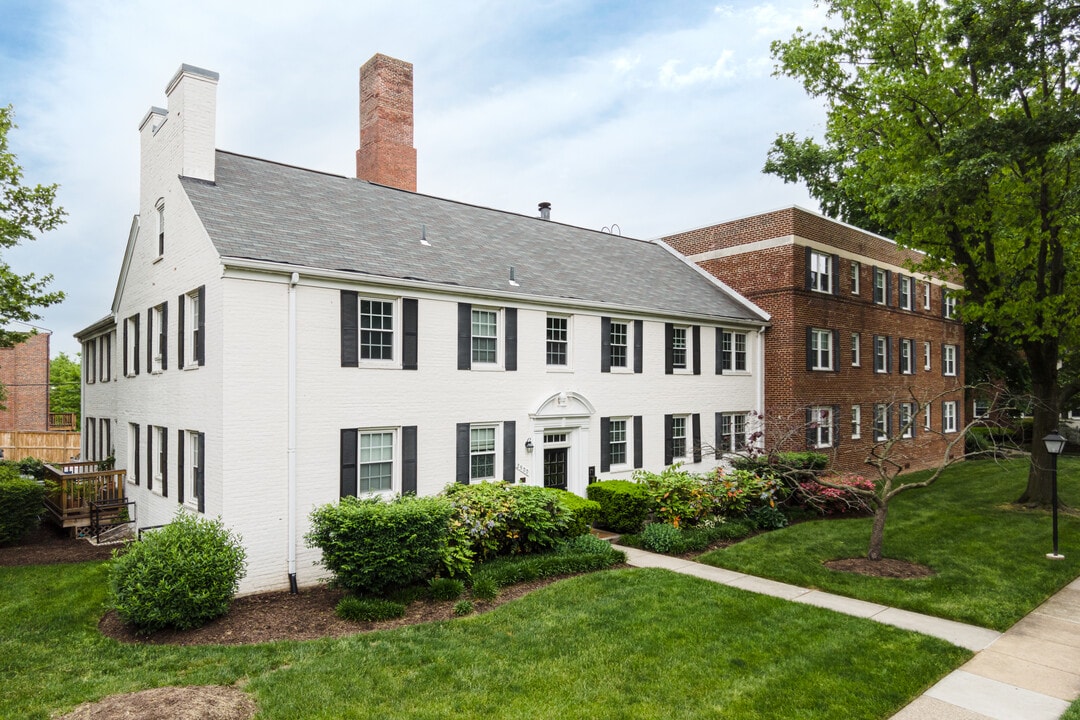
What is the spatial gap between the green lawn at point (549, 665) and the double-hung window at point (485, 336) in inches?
250

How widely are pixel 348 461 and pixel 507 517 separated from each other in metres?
3.30

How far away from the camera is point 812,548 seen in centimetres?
1360

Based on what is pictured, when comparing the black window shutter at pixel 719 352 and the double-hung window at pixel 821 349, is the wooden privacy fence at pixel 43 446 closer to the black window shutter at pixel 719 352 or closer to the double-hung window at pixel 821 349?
the black window shutter at pixel 719 352

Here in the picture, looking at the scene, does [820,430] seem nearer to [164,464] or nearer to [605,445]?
[605,445]

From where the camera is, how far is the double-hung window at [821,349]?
70.3ft

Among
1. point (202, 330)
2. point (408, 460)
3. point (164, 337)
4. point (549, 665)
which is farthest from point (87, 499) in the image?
point (549, 665)

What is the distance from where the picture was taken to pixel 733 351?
21.0m

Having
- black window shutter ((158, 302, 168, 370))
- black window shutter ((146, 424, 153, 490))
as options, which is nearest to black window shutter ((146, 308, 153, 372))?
black window shutter ((158, 302, 168, 370))

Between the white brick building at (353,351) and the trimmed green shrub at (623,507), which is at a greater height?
the white brick building at (353,351)

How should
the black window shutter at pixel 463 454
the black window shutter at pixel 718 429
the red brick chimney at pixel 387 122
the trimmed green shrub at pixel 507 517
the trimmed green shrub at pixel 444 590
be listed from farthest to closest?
the black window shutter at pixel 718 429 < the red brick chimney at pixel 387 122 < the black window shutter at pixel 463 454 < the trimmed green shrub at pixel 507 517 < the trimmed green shrub at pixel 444 590

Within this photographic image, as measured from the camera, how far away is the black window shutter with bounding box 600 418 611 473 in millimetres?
17281

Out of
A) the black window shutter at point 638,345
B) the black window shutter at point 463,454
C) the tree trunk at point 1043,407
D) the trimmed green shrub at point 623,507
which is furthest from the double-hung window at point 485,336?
the tree trunk at point 1043,407

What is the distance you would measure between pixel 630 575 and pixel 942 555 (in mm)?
6648

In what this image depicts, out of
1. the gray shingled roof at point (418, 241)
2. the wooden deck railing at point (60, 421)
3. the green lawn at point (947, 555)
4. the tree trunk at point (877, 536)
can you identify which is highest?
the gray shingled roof at point (418, 241)
